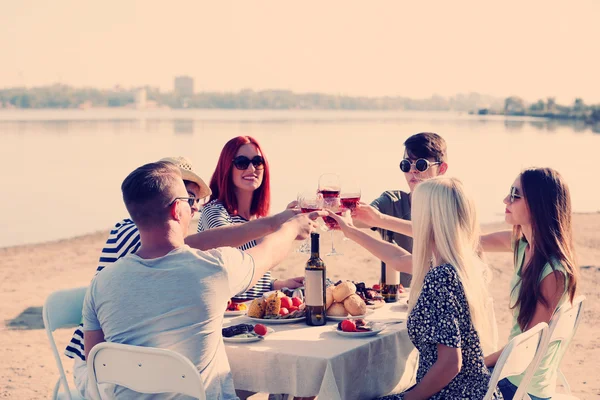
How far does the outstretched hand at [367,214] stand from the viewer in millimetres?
4492

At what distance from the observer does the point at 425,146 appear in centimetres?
508

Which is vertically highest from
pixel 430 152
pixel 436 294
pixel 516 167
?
pixel 430 152

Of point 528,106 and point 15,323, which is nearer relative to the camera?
point 15,323

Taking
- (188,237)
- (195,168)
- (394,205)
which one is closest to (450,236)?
(188,237)

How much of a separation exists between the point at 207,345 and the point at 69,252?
34.9ft

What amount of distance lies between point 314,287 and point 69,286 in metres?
6.94

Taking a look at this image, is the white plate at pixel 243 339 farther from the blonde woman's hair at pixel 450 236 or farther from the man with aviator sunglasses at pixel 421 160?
the man with aviator sunglasses at pixel 421 160

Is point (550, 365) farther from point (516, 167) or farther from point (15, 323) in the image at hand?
point (516, 167)

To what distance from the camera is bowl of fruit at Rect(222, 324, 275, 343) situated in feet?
11.1

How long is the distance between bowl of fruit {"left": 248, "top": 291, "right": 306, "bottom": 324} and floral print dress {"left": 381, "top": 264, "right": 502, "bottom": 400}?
754mm

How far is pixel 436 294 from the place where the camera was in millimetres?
3107

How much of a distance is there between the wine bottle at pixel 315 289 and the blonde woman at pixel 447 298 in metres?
0.47

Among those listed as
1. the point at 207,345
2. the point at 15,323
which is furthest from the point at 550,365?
the point at 15,323

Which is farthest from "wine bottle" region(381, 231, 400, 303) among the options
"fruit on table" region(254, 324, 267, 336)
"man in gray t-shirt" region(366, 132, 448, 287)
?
"fruit on table" region(254, 324, 267, 336)
